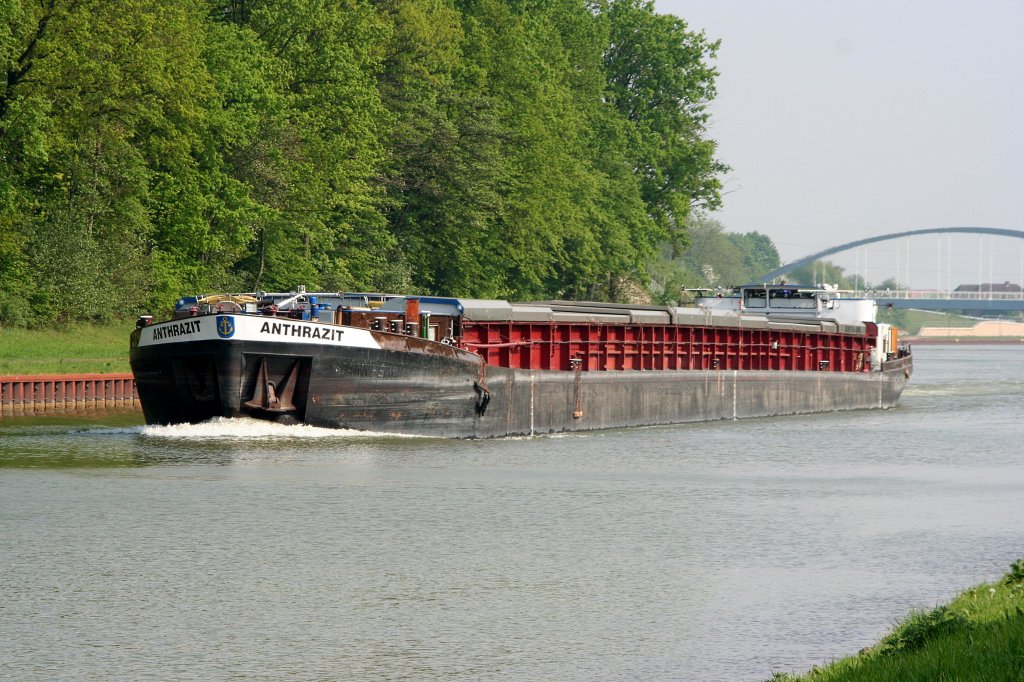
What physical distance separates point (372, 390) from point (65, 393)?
14456 mm

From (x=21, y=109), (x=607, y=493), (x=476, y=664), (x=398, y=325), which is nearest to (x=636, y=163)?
(x=21, y=109)

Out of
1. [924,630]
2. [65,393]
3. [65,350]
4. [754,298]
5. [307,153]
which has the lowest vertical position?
[924,630]

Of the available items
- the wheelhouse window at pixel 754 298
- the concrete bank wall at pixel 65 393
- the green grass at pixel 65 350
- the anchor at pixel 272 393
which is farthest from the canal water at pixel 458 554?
the wheelhouse window at pixel 754 298

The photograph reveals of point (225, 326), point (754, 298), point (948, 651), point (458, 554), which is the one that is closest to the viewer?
point (948, 651)

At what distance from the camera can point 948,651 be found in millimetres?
11398

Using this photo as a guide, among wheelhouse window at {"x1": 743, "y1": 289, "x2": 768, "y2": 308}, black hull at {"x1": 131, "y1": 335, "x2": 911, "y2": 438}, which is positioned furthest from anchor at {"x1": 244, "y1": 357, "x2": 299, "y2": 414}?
wheelhouse window at {"x1": 743, "y1": 289, "x2": 768, "y2": 308}

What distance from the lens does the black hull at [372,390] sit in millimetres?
33125

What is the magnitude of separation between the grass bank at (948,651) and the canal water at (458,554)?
1267mm

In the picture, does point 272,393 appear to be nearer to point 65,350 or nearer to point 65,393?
point 65,393

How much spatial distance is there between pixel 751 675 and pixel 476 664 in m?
2.54

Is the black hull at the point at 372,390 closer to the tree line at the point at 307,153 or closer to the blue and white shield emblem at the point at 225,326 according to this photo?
the blue and white shield emblem at the point at 225,326

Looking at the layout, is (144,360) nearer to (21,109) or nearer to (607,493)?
(607,493)

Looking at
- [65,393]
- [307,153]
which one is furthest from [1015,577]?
[307,153]

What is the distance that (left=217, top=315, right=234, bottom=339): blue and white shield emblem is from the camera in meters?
32.5
